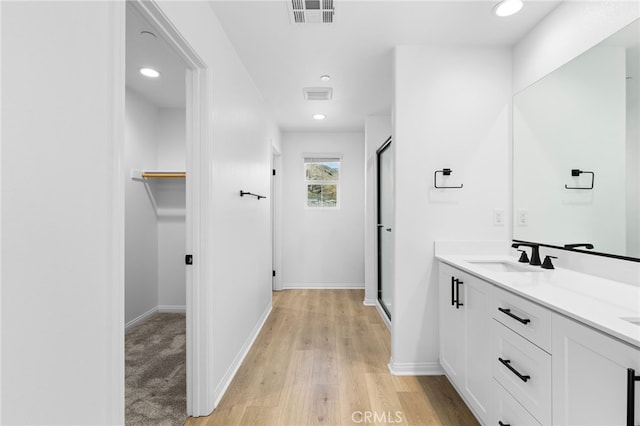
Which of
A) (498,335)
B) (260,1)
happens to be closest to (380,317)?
(498,335)

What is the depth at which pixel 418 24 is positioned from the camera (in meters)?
2.04

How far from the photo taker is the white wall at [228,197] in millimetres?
1823

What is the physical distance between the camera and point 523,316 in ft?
4.37

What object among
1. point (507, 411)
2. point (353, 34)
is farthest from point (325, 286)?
point (353, 34)

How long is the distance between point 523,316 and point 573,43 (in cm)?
163

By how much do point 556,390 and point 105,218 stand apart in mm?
1711

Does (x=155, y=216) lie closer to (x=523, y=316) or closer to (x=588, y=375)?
(x=523, y=316)

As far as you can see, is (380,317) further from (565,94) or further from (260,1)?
(260,1)

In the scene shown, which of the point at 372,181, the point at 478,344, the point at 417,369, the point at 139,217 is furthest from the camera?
the point at 372,181

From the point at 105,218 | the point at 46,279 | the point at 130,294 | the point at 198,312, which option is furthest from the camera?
the point at 130,294

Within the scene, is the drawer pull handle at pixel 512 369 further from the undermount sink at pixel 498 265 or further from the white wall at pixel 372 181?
the white wall at pixel 372 181

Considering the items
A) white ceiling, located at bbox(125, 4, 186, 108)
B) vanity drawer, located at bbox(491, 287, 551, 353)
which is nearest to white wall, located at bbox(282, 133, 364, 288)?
white ceiling, located at bbox(125, 4, 186, 108)

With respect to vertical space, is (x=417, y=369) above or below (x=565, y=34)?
below

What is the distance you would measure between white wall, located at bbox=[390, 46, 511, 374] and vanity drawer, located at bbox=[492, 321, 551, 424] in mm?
804
